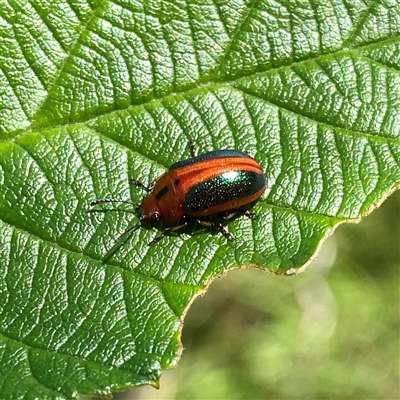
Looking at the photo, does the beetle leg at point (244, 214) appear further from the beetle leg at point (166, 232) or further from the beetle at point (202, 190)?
the beetle leg at point (166, 232)

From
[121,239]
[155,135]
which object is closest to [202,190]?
[155,135]

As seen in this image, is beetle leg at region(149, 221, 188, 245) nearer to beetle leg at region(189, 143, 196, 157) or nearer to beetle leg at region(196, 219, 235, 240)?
beetle leg at region(196, 219, 235, 240)

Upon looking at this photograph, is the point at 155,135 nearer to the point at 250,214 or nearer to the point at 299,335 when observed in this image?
the point at 250,214

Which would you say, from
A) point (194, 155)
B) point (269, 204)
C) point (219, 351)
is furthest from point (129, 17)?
point (219, 351)

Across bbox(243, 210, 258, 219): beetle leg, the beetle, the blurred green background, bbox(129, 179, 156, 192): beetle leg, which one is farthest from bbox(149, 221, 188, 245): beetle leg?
the blurred green background

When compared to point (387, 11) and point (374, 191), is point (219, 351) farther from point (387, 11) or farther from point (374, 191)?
point (387, 11)

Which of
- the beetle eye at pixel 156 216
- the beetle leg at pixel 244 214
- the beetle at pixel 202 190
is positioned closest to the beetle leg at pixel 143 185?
the beetle at pixel 202 190
